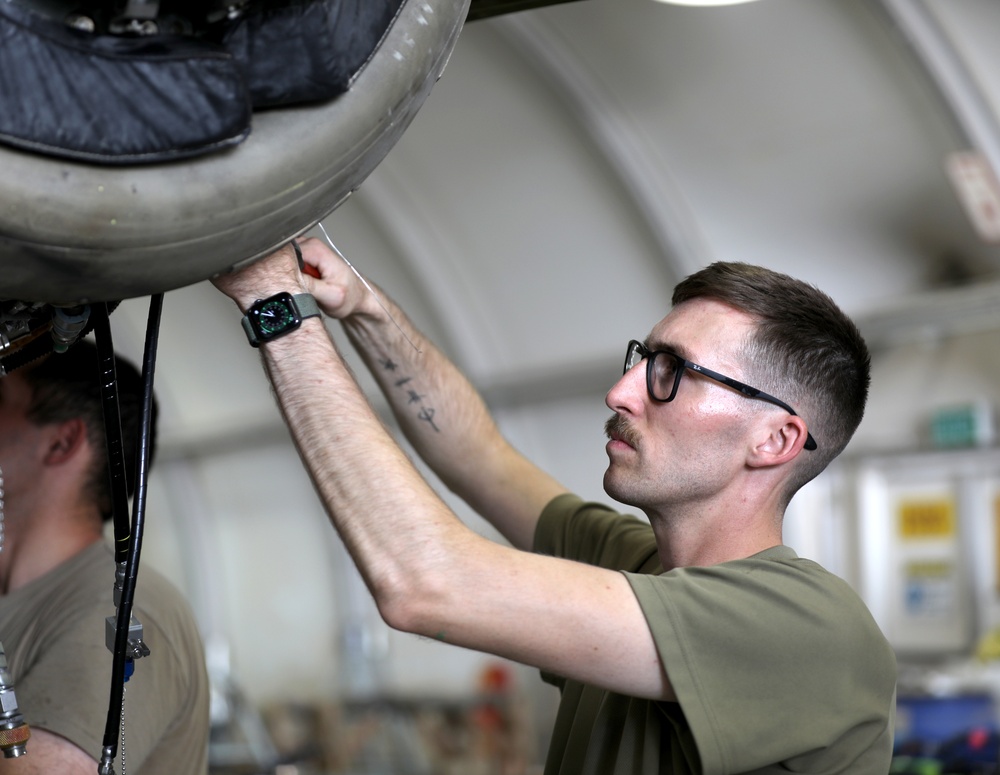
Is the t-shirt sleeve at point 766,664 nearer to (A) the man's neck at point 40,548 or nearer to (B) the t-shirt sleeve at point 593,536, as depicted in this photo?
(B) the t-shirt sleeve at point 593,536

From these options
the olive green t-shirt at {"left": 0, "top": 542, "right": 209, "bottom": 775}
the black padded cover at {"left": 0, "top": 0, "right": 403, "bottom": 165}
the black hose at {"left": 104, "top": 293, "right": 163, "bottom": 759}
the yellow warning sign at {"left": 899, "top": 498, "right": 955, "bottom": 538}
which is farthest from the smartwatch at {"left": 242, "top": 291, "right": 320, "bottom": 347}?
the yellow warning sign at {"left": 899, "top": 498, "right": 955, "bottom": 538}

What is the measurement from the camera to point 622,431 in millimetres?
1891

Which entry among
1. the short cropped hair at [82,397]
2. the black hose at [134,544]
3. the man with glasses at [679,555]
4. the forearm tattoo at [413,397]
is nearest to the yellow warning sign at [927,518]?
the man with glasses at [679,555]

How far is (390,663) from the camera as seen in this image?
7180 mm

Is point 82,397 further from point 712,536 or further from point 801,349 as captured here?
point 801,349

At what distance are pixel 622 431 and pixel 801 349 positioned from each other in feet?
1.05

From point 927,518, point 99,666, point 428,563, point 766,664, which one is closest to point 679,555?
point 766,664

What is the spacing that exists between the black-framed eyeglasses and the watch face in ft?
2.09

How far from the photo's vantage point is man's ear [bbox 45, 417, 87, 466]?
95.0 inches

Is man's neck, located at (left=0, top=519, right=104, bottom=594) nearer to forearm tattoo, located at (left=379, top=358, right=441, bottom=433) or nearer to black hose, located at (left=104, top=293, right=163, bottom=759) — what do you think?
forearm tattoo, located at (left=379, top=358, right=441, bottom=433)

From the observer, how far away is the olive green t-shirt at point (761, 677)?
1528 mm

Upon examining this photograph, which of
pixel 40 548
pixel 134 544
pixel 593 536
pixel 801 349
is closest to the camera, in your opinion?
pixel 134 544

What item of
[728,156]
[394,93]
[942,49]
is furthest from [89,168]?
[728,156]

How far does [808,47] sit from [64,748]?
147 inches
